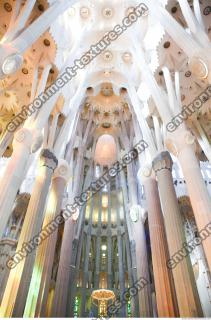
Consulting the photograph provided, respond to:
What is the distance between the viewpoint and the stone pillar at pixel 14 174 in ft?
25.8

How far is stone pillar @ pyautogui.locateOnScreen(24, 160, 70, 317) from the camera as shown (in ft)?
32.4

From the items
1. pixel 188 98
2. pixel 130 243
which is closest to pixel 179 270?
pixel 188 98

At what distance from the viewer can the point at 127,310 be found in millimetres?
18266

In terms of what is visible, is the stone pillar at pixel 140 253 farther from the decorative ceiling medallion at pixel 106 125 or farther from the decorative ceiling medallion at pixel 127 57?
the decorative ceiling medallion at pixel 127 57

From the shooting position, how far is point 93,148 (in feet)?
77.3

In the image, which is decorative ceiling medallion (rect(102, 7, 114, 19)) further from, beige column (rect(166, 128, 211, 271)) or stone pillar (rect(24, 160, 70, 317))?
beige column (rect(166, 128, 211, 271))

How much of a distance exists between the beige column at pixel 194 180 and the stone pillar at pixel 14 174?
5387mm

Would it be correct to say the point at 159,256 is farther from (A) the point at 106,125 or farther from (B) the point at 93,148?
(A) the point at 106,125

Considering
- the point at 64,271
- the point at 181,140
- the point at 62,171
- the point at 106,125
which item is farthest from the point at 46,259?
the point at 106,125

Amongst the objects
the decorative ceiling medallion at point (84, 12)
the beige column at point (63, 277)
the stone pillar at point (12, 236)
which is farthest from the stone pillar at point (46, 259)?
the decorative ceiling medallion at point (84, 12)

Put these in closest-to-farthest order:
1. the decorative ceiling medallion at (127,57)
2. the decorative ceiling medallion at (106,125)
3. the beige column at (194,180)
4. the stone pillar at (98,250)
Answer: the beige column at (194,180)
the decorative ceiling medallion at (127,57)
the stone pillar at (98,250)
the decorative ceiling medallion at (106,125)

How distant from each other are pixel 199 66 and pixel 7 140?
433 inches

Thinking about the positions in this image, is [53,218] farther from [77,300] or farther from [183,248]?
[77,300]

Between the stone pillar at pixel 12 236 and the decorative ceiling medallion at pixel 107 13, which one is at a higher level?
the decorative ceiling medallion at pixel 107 13
